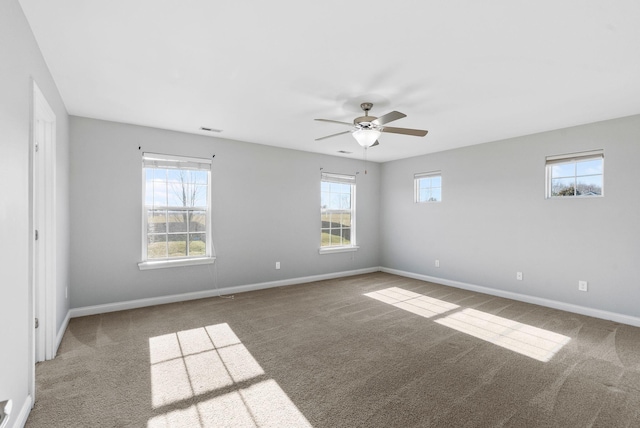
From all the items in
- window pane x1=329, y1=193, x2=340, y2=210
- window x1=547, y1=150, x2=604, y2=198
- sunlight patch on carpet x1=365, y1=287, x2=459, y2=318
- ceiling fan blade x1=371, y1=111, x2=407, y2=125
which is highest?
ceiling fan blade x1=371, y1=111, x2=407, y2=125

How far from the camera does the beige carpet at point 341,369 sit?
1980 mm

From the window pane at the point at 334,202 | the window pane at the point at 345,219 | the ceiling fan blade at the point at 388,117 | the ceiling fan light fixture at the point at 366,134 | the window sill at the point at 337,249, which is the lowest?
the window sill at the point at 337,249

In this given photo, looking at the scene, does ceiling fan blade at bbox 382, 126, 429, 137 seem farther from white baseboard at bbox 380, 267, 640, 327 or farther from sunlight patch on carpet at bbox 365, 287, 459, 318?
white baseboard at bbox 380, 267, 640, 327

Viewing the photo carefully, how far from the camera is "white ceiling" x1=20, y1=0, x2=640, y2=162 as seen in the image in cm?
184

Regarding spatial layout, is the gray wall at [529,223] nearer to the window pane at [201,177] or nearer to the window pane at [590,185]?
the window pane at [590,185]

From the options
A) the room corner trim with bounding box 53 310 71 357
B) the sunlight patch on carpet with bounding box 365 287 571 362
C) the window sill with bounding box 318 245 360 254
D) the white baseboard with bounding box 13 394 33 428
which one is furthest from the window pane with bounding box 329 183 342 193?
the white baseboard with bounding box 13 394 33 428

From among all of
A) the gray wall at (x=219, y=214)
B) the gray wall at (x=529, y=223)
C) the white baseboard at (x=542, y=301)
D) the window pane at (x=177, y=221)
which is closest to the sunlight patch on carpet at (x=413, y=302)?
the white baseboard at (x=542, y=301)

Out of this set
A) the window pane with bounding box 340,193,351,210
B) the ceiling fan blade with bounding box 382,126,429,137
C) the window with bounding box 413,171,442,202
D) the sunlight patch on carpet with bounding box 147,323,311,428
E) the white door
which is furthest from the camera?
the window pane with bounding box 340,193,351,210

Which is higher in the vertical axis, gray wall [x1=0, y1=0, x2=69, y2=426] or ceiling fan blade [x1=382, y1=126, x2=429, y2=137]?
ceiling fan blade [x1=382, y1=126, x2=429, y2=137]

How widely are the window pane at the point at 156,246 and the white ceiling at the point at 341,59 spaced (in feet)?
5.19

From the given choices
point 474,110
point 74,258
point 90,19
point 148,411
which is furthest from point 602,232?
point 74,258

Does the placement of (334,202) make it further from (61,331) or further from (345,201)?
(61,331)

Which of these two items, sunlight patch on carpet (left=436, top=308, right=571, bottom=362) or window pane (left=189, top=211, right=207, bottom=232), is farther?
window pane (left=189, top=211, right=207, bottom=232)

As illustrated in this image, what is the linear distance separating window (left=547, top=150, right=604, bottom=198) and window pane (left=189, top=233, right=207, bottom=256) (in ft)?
16.6
